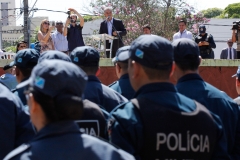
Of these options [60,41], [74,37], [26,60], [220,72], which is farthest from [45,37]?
[26,60]

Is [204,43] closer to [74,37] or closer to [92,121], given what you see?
[74,37]

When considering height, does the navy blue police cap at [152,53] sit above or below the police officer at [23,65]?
above

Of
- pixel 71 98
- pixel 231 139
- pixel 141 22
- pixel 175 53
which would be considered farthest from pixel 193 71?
pixel 141 22

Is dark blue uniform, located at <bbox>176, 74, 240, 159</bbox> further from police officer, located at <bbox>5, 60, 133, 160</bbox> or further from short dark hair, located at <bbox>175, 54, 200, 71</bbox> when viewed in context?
police officer, located at <bbox>5, 60, 133, 160</bbox>

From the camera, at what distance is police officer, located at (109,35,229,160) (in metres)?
3.35

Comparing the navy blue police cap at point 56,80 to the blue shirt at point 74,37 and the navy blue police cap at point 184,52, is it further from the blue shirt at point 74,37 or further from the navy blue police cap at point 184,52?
the blue shirt at point 74,37

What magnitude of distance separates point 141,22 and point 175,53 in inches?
864

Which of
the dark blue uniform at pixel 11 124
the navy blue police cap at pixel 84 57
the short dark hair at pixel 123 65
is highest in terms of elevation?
the navy blue police cap at pixel 84 57

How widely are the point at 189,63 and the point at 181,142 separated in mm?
1015

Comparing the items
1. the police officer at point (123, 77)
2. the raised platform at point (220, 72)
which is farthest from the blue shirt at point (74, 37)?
the police officer at point (123, 77)

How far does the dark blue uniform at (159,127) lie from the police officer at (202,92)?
0.68 meters

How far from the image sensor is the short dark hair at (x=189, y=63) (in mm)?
4254

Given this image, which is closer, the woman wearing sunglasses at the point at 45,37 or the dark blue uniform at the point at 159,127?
the dark blue uniform at the point at 159,127

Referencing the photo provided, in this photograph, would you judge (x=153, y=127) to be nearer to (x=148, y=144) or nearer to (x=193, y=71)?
(x=148, y=144)
